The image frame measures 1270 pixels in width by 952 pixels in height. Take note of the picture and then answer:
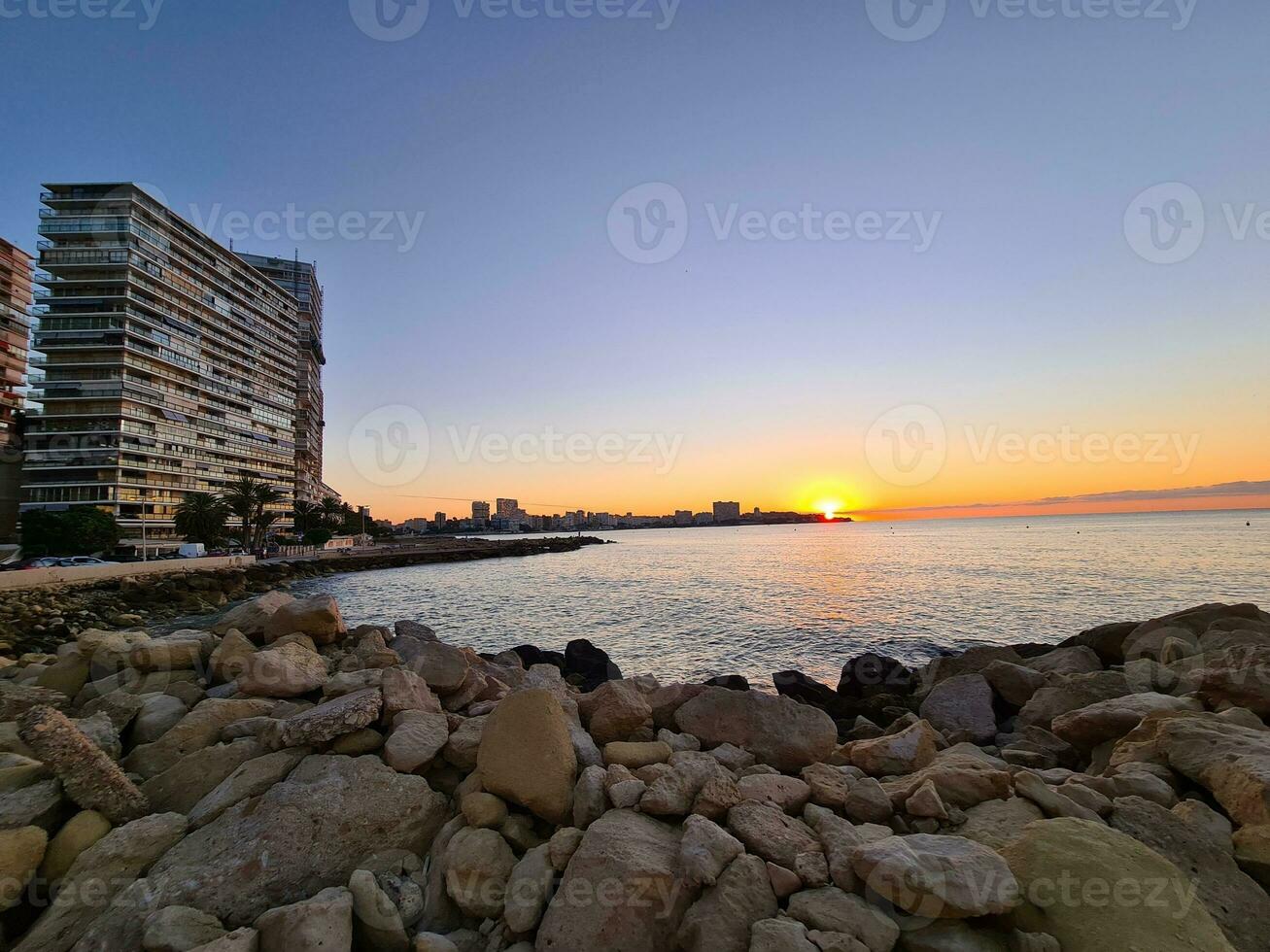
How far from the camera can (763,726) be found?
6.88 metres

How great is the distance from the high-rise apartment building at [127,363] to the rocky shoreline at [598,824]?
288 feet

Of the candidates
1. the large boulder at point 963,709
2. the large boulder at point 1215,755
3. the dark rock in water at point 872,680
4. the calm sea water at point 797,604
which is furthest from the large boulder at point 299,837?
the calm sea water at point 797,604

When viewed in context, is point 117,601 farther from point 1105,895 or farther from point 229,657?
point 1105,895

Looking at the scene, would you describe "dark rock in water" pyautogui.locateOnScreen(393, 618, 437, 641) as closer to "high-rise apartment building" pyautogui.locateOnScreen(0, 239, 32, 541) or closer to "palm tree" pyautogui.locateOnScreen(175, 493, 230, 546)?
"palm tree" pyautogui.locateOnScreen(175, 493, 230, 546)

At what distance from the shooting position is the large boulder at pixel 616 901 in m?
3.65

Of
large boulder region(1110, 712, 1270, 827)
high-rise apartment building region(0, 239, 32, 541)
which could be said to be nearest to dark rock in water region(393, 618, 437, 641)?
large boulder region(1110, 712, 1270, 827)

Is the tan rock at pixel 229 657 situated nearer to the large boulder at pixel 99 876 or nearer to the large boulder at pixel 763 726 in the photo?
the large boulder at pixel 99 876

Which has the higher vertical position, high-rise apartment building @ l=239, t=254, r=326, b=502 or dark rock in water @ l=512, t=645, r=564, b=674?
high-rise apartment building @ l=239, t=254, r=326, b=502

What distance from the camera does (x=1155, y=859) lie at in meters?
3.74

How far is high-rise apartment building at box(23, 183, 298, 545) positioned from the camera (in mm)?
78812

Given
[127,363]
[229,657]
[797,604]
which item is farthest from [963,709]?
[127,363]

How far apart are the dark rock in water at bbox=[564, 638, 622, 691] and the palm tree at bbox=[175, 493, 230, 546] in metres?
68.2

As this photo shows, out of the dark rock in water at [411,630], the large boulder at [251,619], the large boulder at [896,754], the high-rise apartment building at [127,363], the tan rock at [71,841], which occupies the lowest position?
the large boulder at [896,754]

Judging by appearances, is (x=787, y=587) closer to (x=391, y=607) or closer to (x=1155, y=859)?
(x=391, y=607)
